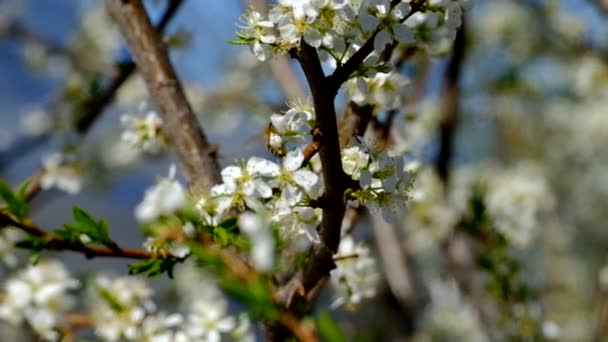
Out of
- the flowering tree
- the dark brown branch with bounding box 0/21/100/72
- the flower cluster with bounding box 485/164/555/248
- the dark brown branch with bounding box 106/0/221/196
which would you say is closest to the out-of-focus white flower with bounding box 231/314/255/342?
the flowering tree

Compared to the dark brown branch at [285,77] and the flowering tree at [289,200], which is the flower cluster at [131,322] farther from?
the dark brown branch at [285,77]

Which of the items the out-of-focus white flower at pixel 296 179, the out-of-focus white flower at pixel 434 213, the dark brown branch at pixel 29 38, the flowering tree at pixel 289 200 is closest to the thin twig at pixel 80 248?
the flowering tree at pixel 289 200

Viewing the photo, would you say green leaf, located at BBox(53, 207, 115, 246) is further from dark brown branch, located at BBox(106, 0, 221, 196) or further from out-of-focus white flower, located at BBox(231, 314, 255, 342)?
out-of-focus white flower, located at BBox(231, 314, 255, 342)

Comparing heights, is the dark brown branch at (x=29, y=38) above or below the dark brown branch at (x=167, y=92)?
above

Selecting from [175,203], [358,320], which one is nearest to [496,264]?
[175,203]

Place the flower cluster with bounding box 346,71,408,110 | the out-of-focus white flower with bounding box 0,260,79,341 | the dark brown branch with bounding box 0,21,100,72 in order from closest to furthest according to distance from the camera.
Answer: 1. the flower cluster with bounding box 346,71,408,110
2. the out-of-focus white flower with bounding box 0,260,79,341
3. the dark brown branch with bounding box 0,21,100,72

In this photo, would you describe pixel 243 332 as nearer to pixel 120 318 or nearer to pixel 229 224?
pixel 120 318

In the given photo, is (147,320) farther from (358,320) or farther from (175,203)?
(358,320)
